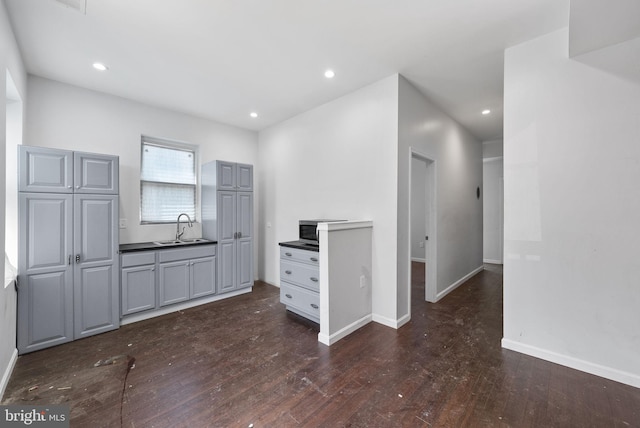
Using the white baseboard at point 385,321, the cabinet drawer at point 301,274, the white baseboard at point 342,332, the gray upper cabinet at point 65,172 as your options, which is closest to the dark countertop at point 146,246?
the gray upper cabinet at point 65,172

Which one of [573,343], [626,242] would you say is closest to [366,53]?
[626,242]

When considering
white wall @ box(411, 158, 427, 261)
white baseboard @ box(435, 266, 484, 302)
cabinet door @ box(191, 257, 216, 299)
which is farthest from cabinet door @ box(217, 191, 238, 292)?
white wall @ box(411, 158, 427, 261)

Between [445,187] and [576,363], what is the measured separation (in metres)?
2.54

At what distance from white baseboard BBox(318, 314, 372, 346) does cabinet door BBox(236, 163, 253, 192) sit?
8.63 feet

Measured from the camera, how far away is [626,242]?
6.62 ft

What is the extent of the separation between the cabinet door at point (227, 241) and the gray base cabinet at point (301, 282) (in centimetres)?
112

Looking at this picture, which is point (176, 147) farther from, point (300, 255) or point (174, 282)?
point (300, 255)

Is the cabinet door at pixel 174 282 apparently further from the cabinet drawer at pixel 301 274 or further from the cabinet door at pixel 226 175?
the cabinet drawer at pixel 301 274

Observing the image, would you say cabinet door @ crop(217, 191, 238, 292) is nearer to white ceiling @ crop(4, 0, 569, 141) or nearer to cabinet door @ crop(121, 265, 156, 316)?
cabinet door @ crop(121, 265, 156, 316)

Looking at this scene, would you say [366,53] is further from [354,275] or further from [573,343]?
[573,343]

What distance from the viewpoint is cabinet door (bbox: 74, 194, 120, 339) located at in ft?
9.16

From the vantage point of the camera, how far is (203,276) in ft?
12.5

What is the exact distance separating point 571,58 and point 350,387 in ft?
10.8

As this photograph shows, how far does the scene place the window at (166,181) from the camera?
3.93m
